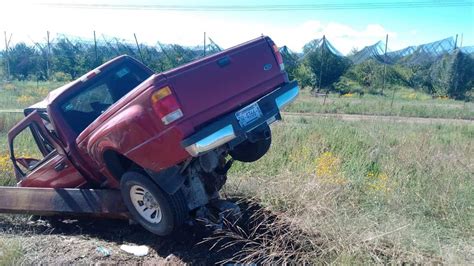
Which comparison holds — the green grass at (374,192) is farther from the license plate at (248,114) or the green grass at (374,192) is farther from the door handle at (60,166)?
the door handle at (60,166)

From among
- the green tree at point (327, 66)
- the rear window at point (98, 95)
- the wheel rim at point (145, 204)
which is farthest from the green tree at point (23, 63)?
the wheel rim at point (145, 204)

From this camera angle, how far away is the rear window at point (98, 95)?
5207 mm

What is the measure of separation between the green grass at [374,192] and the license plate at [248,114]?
107 cm

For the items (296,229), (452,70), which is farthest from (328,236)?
(452,70)

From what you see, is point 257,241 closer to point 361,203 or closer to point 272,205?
point 272,205

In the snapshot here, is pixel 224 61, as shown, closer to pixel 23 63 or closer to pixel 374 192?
pixel 374 192

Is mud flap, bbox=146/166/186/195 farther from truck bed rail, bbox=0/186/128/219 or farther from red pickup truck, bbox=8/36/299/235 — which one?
truck bed rail, bbox=0/186/128/219

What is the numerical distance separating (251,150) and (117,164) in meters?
1.68

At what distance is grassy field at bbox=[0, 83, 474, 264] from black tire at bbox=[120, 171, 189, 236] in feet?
2.84

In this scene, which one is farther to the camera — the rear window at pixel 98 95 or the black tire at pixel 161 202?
the rear window at pixel 98 95

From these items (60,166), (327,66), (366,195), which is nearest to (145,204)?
(60,166)

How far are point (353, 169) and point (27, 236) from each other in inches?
174

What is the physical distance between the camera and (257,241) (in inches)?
176

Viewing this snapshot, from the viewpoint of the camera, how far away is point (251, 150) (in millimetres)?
5430
